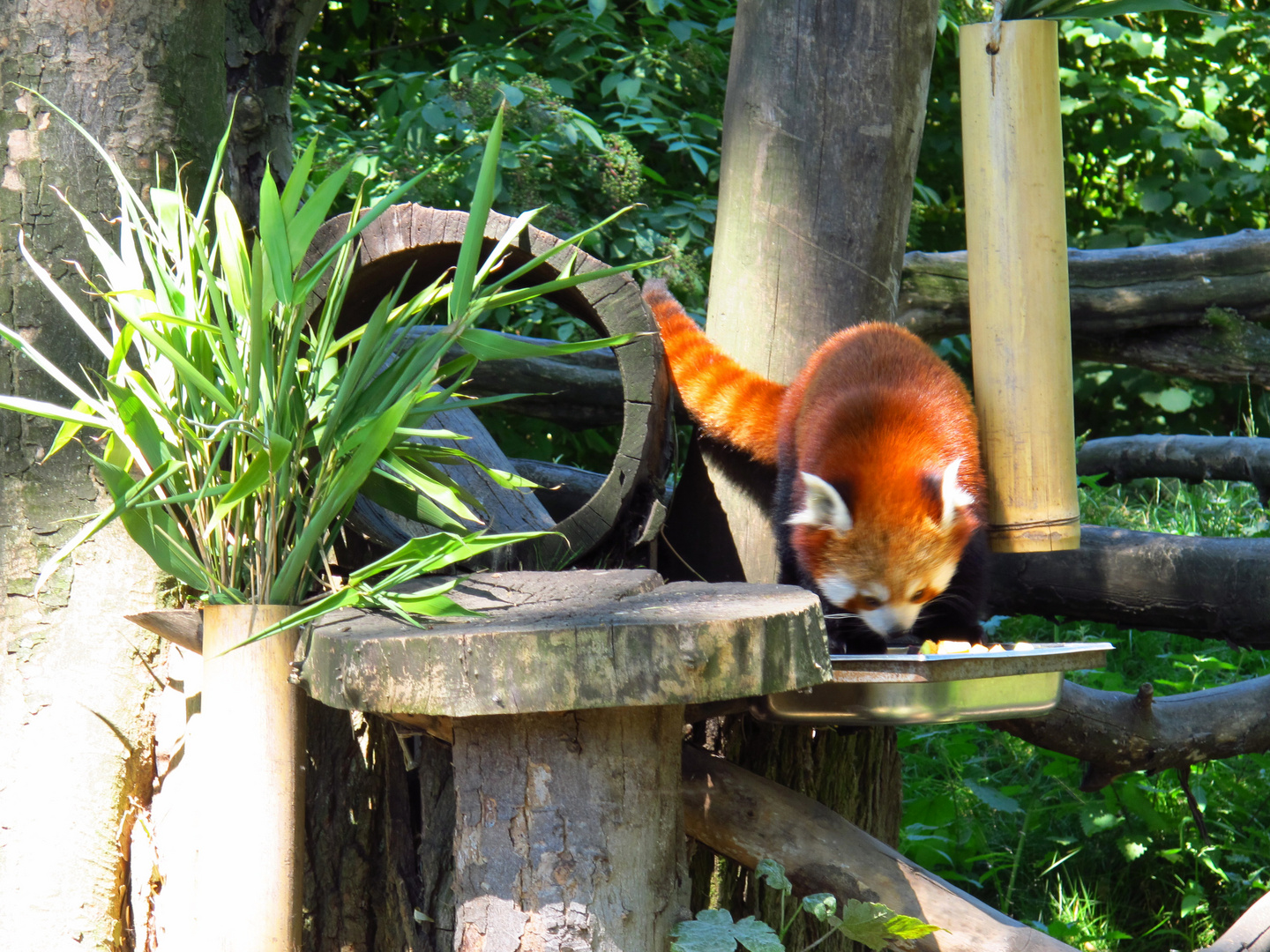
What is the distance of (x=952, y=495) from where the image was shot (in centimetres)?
214

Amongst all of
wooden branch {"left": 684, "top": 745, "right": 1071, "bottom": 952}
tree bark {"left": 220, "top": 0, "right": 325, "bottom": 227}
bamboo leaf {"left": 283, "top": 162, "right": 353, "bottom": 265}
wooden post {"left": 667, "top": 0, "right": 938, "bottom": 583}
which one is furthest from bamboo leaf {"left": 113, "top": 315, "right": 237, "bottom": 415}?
wooden post {"left": 667, "top": 0, "right": 938, "bottom": 583}

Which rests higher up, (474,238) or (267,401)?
(474,238)

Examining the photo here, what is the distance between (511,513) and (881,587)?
82cm

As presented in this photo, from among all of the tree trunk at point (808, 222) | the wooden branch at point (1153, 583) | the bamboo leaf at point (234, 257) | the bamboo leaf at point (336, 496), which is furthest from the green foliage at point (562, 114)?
the bamboo leaf at point (336, 496)

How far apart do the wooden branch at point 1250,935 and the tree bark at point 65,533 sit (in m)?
1.93

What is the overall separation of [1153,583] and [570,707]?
5.64 ft

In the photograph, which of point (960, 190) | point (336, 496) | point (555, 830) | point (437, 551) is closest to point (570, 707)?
point (555, 830)

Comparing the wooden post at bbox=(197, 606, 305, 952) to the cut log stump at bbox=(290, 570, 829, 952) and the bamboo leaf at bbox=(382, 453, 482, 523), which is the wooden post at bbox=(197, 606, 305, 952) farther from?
the bamboo leaf at bbox=(382, 453, 482, 523)

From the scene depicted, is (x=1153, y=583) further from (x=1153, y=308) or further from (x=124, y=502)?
(x=124, y=502)

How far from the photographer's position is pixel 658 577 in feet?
5.21

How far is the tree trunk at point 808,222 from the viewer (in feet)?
7.05

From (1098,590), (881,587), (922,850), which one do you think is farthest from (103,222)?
(922,850)

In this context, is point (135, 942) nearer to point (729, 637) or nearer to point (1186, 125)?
point (729, 637)

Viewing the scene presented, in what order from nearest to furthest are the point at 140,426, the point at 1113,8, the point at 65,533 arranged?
the point at 140,426 < the point at 65,533 < the point at 1113,8
